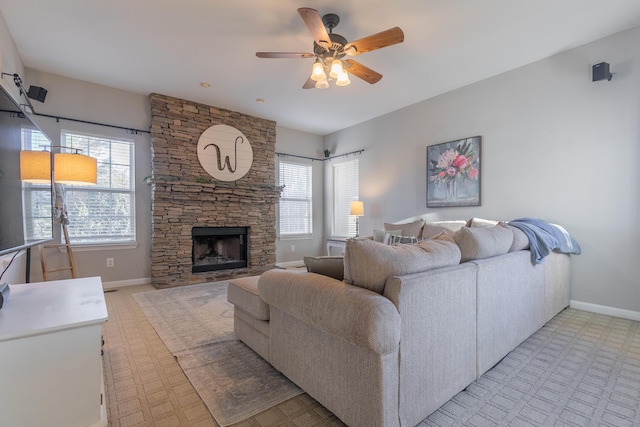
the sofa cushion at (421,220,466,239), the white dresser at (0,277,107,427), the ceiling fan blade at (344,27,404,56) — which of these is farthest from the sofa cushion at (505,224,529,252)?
the white dresser at (0,277,107,427)

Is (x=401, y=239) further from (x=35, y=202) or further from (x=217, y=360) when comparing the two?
(x=35, y=202)

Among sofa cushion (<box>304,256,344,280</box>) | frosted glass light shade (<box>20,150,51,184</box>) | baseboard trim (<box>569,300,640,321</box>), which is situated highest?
frosted glass light shade (<box>20,150,51,184</box>)

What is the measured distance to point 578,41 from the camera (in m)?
3.00

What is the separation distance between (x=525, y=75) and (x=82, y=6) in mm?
4646

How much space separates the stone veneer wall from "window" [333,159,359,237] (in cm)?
146

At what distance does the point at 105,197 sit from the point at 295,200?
3.24 m

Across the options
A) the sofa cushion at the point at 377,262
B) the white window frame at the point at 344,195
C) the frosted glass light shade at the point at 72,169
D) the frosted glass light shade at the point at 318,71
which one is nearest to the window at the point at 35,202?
the frosted glass light shade at the point at 72,169

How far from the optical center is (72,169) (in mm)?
2307

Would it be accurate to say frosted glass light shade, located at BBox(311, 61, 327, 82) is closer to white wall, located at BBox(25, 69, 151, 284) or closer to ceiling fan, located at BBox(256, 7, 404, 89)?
ceiling fan, located at BBox(256, 7, 404, 89)

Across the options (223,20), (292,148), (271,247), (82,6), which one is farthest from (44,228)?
(292,148)

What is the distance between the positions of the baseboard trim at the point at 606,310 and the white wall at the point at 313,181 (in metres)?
4.29

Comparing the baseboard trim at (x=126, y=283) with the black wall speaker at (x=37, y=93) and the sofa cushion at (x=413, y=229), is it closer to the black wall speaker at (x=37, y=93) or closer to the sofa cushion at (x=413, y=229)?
the black wall speaker at (x=37, y=93)

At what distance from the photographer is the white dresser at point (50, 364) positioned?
42.4 inches

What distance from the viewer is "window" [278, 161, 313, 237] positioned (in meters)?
5.92
